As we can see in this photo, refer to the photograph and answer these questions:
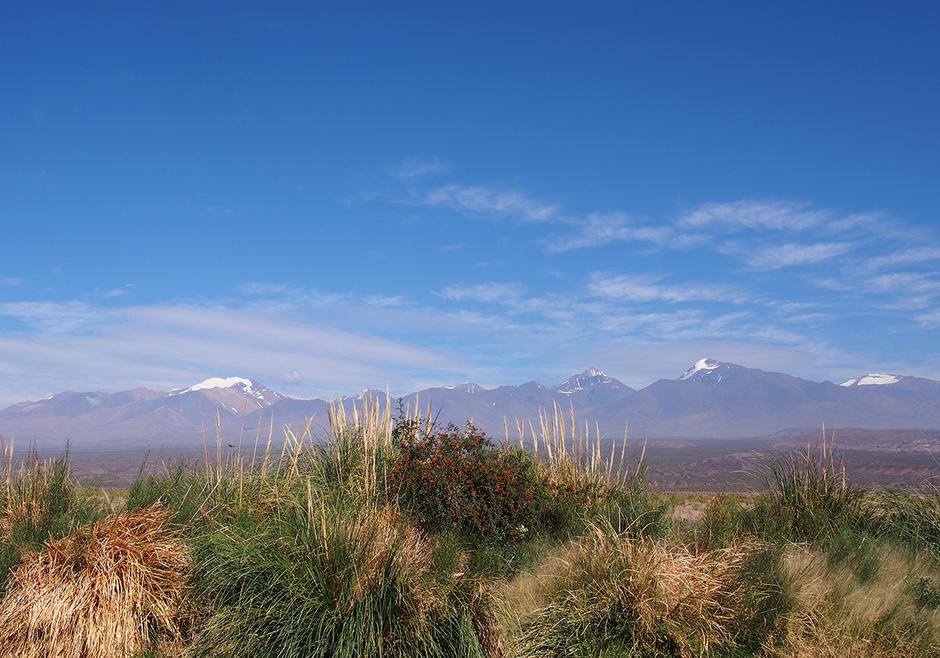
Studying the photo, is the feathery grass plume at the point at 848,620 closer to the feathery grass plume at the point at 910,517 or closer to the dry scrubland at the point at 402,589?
the dry scrubland at the point at 402,589

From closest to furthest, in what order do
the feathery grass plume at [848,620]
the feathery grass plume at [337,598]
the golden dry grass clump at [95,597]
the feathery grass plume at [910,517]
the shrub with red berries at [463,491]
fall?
1. the feathery grass plume at [337,598]
2. the feathery grass plume at [848,620]
3. the golden dry grass clump at [95,597]
4. the shrub with red berries at [463,491]
5. the feathery grass plume at [910,517]

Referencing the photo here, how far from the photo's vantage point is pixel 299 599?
6.65m

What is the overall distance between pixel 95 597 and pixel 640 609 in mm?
5328

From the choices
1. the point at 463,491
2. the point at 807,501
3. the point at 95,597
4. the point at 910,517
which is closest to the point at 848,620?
the point at 807,501

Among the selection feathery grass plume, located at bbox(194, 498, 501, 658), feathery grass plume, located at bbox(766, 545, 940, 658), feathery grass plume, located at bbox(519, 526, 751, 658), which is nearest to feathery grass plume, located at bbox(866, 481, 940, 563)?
feathery grass plume, located at bbox(766, 545, 940, 658)

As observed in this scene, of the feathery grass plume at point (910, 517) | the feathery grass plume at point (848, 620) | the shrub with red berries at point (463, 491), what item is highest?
the shrub with red berries at point (463, 491)

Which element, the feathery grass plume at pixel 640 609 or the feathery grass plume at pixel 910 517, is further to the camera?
the feathery grass plume at pixel 910 517

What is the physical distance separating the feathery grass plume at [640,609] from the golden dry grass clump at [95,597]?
12.4 ft

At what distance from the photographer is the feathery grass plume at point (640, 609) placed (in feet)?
22.5

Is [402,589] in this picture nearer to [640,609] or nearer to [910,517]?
[640,609]

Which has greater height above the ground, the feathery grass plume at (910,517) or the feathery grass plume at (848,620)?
the feathery grass plume at (910,517)

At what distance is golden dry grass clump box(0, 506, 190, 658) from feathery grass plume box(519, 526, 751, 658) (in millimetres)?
3765

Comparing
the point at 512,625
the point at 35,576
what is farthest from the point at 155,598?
the point at 512,625

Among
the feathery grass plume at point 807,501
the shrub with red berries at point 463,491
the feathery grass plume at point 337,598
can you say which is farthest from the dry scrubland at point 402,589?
the feathery grass plume at point 807,501
